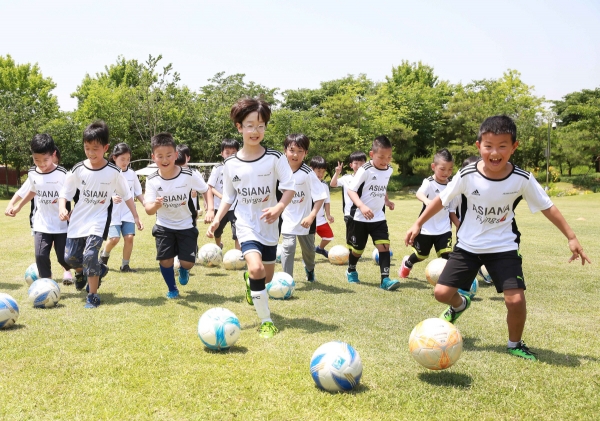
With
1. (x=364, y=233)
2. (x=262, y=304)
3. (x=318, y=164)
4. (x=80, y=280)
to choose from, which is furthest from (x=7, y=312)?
(x=318, y=164)

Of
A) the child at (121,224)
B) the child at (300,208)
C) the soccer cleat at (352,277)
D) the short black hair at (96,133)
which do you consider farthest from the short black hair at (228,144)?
the short black hair at (96,133)

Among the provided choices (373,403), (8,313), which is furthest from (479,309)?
(8,313)

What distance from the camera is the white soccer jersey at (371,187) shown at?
8297mm

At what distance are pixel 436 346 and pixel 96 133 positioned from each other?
4.88 m

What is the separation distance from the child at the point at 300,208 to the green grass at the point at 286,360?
21.8 inches

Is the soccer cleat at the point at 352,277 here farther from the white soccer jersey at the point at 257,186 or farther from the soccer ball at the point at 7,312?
the soccer ball at the point at 7,312

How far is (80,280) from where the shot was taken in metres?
7.68

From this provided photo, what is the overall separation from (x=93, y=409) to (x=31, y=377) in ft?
3.04

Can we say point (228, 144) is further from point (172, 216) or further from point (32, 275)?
point (32, 275)

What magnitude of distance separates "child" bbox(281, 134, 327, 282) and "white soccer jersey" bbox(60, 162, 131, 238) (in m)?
2.56

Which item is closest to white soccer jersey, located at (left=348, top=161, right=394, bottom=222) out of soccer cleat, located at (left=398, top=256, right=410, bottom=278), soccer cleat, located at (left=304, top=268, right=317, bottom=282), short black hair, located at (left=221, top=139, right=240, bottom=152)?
soccer cleat, located at (left=398, top=256, right=410, bottom=278)

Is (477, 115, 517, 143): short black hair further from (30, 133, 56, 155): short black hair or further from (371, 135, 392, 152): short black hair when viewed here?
(30, 133, 56, 155): short black hair

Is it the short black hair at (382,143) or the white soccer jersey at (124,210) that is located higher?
the short black hair at (382,143)

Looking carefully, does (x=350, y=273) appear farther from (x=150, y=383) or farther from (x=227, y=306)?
(x=150, y=383)
